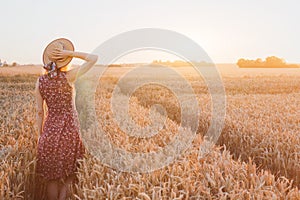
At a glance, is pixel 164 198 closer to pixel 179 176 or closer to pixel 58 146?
pixel 179 176

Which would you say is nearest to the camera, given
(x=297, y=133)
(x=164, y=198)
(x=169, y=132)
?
(x=164, y=198)

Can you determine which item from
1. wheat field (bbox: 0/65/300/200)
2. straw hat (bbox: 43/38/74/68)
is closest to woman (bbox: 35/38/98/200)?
straw hat (bbox: 43/38/74/68)

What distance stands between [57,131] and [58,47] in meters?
1.01

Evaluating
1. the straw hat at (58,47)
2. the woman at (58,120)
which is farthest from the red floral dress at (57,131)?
the straw hat at (58,47)

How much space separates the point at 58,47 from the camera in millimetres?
3777

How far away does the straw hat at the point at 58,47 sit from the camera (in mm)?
3783

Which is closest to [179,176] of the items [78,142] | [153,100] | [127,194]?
[127,194]

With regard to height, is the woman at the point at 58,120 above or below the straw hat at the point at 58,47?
below

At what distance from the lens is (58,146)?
3.88 metres

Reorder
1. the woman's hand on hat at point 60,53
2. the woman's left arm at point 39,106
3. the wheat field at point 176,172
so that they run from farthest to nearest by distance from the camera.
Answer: the woman's left arm at point 39,106
the woman's hand on hat at point 60,53
the wheat field at point 176,172

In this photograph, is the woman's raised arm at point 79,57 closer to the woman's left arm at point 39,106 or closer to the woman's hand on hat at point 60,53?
the woman's hand on hat at point 60,53

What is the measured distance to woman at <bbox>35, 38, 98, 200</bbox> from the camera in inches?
148

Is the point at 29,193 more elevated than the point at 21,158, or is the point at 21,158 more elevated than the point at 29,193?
the point at 21,158

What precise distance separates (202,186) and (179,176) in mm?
372
